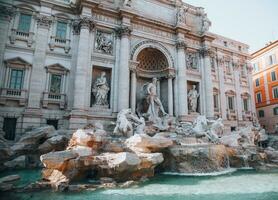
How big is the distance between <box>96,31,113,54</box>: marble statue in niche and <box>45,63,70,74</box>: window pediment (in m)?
2.78

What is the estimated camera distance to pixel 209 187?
7016 mm

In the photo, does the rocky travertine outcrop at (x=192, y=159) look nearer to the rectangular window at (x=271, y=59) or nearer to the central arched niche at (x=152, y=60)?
the central arched niche at (x=152, y=60)

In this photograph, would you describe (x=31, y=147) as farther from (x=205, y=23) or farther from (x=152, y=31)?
(x=205, y=23)

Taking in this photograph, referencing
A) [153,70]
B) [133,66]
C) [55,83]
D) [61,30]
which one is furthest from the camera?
[153,70]

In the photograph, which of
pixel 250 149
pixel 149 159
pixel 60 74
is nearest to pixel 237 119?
pixel 250 149

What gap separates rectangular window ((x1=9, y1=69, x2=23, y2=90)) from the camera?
40.8ft

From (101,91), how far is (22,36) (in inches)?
239

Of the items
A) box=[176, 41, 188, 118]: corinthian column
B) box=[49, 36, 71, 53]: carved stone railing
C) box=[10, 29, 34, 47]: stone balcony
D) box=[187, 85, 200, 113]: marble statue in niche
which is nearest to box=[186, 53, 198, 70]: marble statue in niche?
box=[176, 41, 188, 118]: corinthian column

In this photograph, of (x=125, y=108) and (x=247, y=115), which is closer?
(x=125, y=108)

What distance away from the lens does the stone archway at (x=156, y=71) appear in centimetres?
1666

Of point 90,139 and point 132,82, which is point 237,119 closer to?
point 132,82

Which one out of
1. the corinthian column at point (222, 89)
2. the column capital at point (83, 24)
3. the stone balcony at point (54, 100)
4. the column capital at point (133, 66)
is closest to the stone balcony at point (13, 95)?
the stone balcony at point (54, 100)

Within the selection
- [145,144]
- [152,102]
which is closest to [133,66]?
[152,102]

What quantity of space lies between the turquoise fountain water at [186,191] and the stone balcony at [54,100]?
215 inches
